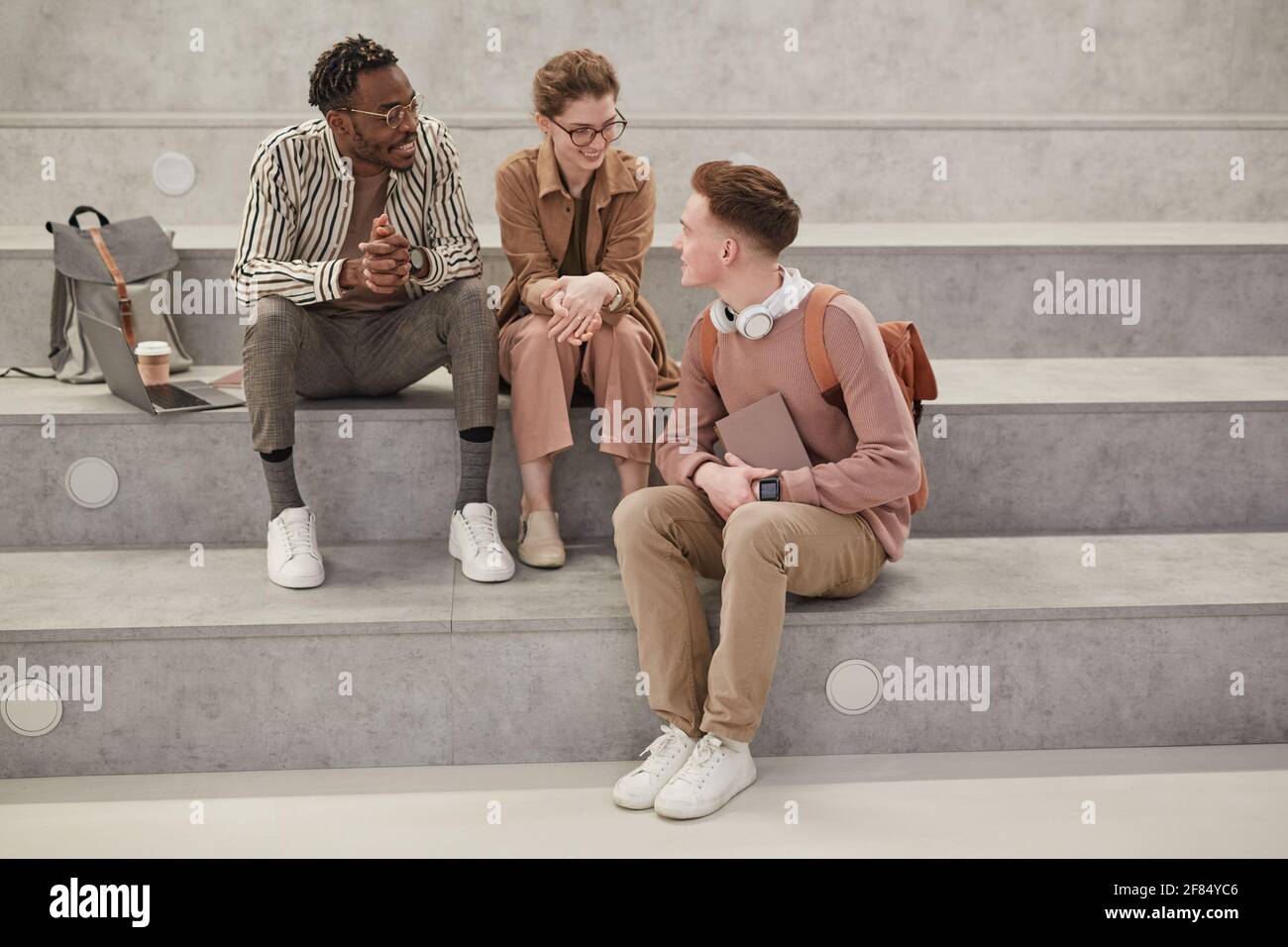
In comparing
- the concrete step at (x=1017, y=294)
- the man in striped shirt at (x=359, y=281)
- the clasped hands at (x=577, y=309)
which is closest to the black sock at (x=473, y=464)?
the man in striped shirt at (x=359, y=281)

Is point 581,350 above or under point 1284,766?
above

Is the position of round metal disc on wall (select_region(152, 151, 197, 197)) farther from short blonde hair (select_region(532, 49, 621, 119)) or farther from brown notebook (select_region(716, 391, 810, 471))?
brown notebook (select_region(716, 391, 810, 471))

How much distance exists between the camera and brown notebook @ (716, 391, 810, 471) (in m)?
2.22

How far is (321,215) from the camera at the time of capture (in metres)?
2.62

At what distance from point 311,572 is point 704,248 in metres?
0.92

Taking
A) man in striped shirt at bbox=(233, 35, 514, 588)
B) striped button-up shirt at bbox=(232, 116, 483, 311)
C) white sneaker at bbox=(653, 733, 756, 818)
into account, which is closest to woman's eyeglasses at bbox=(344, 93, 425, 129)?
man in striped shirt at bbox=(233, 35, 514, 588)

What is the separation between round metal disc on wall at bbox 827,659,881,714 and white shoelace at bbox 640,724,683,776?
0.30 m

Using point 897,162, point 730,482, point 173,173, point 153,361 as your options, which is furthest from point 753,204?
point 173,173

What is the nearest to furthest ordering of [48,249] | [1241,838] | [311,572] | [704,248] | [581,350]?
[1241,838], [704,248], [311,572], [581,350], [48,249]

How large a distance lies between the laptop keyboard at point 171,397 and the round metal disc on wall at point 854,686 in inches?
54.9

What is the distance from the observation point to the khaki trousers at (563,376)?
2553 mm

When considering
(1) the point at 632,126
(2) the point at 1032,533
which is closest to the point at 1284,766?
(2) the point at 1032,533

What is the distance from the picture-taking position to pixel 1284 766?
229cm

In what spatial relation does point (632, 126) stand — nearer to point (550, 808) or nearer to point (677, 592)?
point (677, 592)
